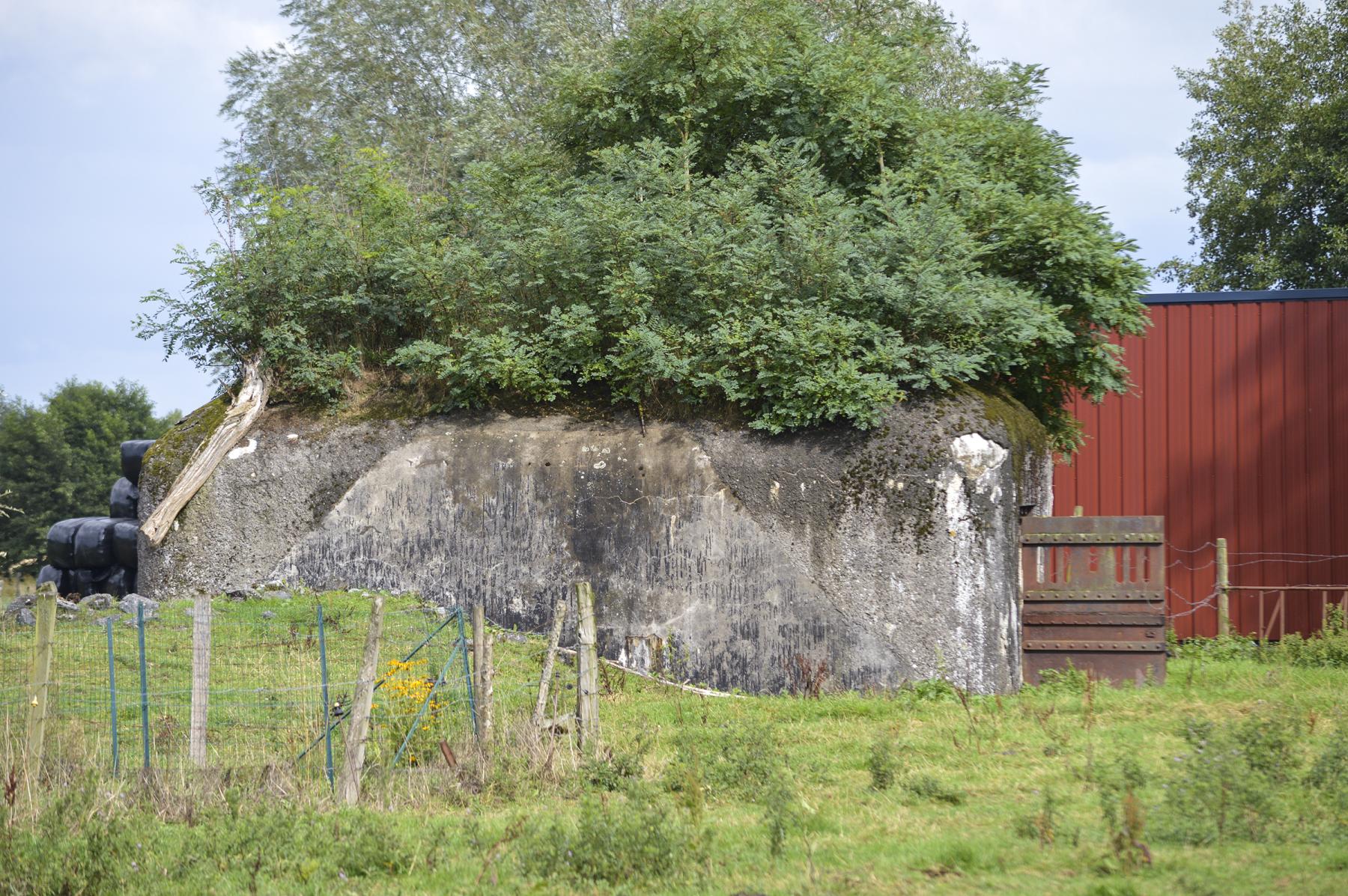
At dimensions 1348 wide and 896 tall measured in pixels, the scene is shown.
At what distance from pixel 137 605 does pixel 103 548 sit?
14.1ft

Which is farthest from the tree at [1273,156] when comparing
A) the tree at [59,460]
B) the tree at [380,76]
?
the tree at [59,460]

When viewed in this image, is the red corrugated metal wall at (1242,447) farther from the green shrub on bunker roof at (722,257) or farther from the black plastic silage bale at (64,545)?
the black plastic silage bale at (64,545)

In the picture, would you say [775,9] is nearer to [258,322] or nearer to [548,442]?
[548,442]

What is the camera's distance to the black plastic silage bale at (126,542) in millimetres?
14992

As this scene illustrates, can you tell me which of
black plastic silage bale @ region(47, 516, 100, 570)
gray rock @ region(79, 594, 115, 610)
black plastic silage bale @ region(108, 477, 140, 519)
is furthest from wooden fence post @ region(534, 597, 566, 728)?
black plastic silage bale @ region(108, 477, 140, 519)

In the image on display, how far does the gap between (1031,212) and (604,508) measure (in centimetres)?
542

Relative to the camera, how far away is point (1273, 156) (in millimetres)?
26000

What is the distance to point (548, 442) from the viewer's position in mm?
11898

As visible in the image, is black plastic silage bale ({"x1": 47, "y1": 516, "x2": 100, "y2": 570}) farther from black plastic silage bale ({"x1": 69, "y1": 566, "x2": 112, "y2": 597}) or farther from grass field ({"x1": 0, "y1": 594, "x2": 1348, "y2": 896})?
grass field ({"x1": 0, "y1": 594, "x2": 1348, "y2": 896})

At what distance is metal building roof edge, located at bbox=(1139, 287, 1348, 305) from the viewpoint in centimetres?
1478

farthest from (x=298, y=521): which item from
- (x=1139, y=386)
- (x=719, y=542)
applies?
(x=1139, y=386)

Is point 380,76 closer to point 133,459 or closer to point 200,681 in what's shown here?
point 133,459

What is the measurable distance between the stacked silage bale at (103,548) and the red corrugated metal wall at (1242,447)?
13253mm

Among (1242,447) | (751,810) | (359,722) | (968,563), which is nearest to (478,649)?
(359,722)
